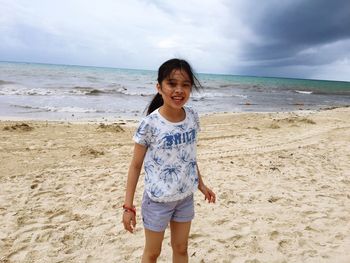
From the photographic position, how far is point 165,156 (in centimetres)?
201

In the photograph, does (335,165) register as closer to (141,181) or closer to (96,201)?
(141,181)

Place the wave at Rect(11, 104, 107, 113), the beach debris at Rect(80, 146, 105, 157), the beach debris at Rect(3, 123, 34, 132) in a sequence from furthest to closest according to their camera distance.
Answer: the wave at Rect(11, 104, 107, 113) → the beach debris at Rect(3, 123, 34, 132) → the beach debris at Rect(80, 146, 105, 157)

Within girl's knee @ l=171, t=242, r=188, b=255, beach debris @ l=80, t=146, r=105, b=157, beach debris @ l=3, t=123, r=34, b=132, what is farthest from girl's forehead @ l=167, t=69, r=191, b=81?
beach debris @ l=3, t=123, r=34, b=132

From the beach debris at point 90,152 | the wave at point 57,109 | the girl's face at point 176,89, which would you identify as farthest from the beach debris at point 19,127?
the girl's face at point 176,89

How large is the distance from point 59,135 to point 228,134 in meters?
4.49

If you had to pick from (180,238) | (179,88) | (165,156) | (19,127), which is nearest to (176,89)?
(179,88)

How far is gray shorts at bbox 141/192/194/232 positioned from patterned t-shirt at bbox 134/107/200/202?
0.06 meters

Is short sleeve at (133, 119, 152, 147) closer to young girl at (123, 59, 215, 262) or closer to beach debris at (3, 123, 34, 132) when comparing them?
young girl at (123, 59, 215, 262)

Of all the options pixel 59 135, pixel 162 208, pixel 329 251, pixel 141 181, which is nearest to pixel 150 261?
pixel 162 208

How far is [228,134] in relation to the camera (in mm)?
8961

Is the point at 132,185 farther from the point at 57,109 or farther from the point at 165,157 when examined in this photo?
the point at 57,109

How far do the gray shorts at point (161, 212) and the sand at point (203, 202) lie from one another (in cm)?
112

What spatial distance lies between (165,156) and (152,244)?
1.98ft

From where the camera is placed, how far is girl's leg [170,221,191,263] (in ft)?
Result: 7.13
